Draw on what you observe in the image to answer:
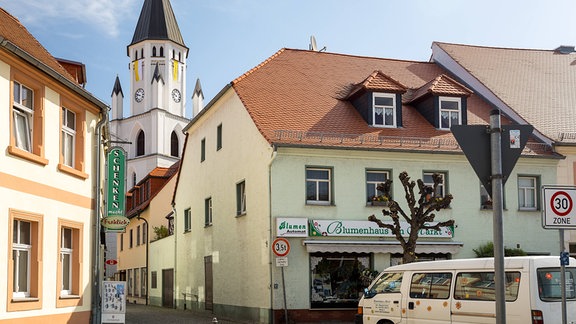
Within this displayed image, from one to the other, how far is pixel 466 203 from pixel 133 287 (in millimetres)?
30413

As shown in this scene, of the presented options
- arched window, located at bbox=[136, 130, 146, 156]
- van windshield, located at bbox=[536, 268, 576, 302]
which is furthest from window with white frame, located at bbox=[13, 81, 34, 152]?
arched window, located at bbox=[136, 130, 146, 156]

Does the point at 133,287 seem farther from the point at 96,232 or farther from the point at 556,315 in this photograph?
the point at 556,315

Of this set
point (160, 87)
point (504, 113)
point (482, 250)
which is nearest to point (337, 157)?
point (482, 250)

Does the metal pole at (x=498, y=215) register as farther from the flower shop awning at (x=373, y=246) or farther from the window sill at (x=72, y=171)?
the flower shop awning at (x=373, y=246)

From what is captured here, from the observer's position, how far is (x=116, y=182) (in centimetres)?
2164

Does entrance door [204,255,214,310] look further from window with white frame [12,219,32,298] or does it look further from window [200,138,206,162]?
window with white frame [12,219,32,298]

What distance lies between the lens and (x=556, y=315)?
40.7 feet

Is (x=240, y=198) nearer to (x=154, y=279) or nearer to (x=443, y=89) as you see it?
(x=443, y=89)

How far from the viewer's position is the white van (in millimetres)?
12516

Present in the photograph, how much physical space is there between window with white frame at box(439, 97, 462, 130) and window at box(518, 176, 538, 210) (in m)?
3.27

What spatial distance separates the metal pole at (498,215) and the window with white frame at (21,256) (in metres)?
10.9

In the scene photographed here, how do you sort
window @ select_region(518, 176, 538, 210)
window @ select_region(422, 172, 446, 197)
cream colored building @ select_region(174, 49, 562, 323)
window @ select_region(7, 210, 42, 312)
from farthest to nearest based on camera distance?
window @ select_region(518, 176, 538, 210) → window @ select_region(422, 172, 446, 197) → cream colored building @ select_region(174, 49, 562, 323) → window @ select_region(7, 210, 42, 312)

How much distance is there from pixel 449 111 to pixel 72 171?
16.2 metres

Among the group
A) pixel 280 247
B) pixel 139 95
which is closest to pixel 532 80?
pixel 280 247
